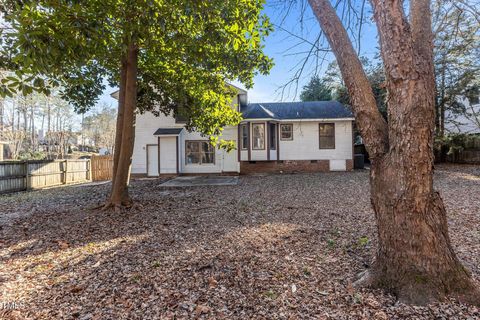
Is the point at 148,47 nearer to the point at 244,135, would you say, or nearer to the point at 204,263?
the point at 204,263

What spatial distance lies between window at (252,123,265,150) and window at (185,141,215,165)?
2.75 m

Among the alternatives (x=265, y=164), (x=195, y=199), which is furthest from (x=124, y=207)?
(x=265, y=164)

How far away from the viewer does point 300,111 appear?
1689 cm

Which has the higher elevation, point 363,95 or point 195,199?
point 363,95

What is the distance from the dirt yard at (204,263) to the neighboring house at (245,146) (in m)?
9.10

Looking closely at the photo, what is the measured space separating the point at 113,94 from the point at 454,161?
2250 cm

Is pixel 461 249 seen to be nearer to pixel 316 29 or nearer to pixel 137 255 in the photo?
pixel 316 29

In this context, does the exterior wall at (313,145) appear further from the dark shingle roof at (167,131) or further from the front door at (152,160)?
the front door at (152,160)

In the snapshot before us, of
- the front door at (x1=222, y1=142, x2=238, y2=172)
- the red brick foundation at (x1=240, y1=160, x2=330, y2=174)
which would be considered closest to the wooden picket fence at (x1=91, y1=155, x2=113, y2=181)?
the front door at (x1=222, y1=142, x2=238, y2=172)

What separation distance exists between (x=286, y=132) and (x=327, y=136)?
2583mm

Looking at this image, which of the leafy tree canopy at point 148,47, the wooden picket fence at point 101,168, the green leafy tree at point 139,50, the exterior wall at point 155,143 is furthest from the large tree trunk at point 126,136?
the wooden picket fence at point 101,168

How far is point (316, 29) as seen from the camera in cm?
461

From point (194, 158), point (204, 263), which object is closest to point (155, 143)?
point (194, 158)

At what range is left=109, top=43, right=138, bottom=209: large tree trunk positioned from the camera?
6.97 m
